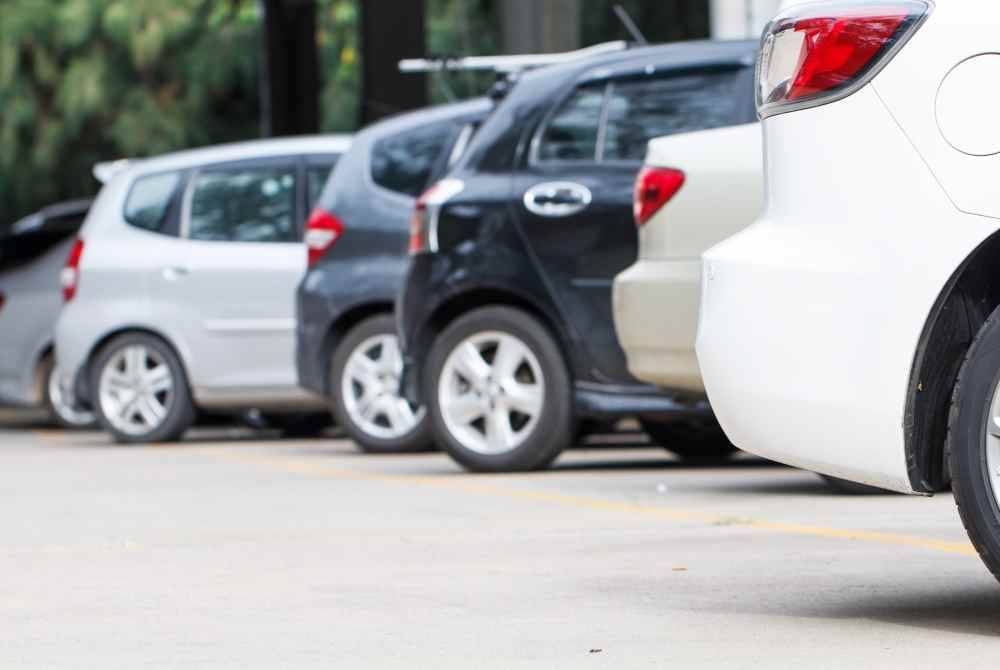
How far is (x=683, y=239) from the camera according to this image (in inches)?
355

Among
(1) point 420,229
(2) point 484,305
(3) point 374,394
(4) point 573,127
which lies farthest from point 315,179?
(4) point 573,127

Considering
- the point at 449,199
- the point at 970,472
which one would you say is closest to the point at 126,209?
the point at 449,199

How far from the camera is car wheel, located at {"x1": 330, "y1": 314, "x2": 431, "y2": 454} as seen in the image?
486 inches

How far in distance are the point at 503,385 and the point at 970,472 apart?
5.22 metres

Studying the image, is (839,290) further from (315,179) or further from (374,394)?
(315,179)

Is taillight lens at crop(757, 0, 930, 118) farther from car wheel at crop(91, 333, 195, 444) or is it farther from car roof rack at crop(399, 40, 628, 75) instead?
car wheel at crop(91, 333, 195, 444)

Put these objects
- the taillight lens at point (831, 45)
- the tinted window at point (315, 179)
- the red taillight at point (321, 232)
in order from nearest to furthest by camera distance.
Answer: the taillight lens at point (831, 45), the red taillight at point (321, 232), the tinted window at point (315, 179)

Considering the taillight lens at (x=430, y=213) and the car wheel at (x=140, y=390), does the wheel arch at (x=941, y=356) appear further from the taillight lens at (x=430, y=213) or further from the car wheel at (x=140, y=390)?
the car wheel at (x=140, y=390)

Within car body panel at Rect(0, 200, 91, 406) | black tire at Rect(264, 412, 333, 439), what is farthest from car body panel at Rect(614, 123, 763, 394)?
car body panel at Rect(0, 200, 91, 406)

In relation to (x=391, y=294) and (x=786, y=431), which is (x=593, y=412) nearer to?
(x=391, y=294)

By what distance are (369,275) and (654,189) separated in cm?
356

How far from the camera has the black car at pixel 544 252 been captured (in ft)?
33.7

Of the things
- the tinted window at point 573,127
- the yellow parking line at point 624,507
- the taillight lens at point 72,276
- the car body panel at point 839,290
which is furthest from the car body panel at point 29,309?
the car body panel at point 839,290

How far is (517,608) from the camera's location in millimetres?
6074
